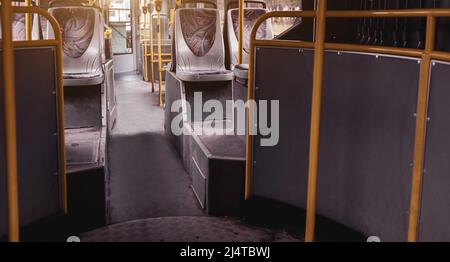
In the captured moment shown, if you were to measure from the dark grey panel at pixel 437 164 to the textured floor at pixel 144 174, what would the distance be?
2.03 metres

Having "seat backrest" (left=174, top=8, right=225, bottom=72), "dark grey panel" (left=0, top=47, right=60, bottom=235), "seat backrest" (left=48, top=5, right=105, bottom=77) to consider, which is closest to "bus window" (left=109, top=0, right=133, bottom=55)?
"seat backrest" (left=174, top=8, right=225, bottom=72)

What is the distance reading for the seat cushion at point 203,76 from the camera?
15.7 ft

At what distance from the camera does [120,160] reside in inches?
194

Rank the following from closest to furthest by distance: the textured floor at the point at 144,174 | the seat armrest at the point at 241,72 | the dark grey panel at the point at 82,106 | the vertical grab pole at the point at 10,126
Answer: the vertical grab pole at the point at 10,126
the seat armrest at the point at 241,72
the textured floor at the point at 144,174
the dark grey panel at the point at 82,106

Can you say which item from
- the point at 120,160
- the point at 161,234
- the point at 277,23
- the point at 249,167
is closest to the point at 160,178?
the point at 120,160

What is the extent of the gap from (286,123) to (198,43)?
9.26 ft

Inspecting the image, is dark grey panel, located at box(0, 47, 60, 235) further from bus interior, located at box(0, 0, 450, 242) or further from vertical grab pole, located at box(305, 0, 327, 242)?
vertical grab pole, located at box(305, 0, 327, 242)

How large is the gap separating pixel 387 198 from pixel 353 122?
15.3 inches

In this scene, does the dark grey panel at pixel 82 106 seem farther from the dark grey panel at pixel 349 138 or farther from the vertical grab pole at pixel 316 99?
the vertical grab pole at pixel 316 99

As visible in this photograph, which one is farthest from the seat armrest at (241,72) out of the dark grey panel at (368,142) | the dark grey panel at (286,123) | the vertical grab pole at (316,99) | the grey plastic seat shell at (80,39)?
the grey plastic seat shell at (80,39)

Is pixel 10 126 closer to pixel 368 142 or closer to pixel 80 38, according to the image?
pixel 368 142

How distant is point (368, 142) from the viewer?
2236 millimetres

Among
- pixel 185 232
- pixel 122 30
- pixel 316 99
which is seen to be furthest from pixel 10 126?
pixel 122 30

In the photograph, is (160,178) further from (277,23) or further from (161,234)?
(277,23)
